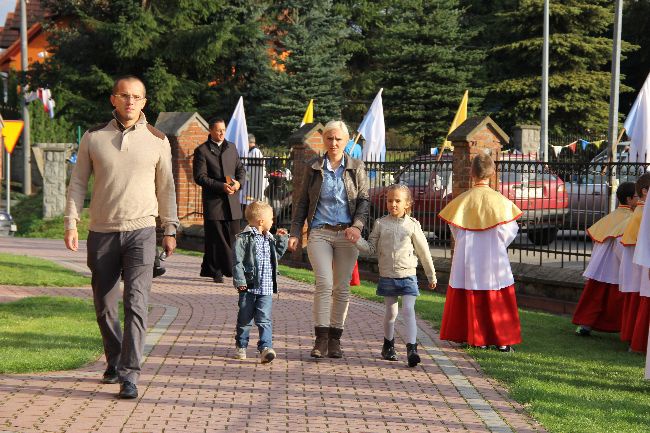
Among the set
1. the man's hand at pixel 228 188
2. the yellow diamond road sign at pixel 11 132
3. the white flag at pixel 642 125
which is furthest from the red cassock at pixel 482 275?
the yellow diamond road sign at pixel 11 132

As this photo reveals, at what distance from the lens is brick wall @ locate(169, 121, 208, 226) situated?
20.3m

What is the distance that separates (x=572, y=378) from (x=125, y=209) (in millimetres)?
3546

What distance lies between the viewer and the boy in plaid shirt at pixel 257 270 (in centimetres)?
873

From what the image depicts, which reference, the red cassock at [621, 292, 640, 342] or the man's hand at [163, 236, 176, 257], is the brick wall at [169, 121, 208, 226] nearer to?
the red cassock at [621, 292, 640, 342]

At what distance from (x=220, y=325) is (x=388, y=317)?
84.5 inches

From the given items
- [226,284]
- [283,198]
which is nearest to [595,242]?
[226,284]

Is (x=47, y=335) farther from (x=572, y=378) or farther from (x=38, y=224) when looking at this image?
(x=38, y=224)

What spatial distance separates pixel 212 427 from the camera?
6352 mm

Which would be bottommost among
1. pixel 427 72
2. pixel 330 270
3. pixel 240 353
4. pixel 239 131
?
pixel 240 353

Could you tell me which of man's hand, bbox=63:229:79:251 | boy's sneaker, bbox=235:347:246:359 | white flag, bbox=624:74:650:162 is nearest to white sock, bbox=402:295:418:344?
boy's sneaker, bbox=235:347:246:359

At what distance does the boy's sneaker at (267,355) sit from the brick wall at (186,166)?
11.8 meters

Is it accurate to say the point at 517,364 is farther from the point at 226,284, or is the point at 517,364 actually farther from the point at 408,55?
the point at 408,55

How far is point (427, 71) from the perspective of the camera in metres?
43.4

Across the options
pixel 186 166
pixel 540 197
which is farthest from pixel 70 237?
pixel 186 166
